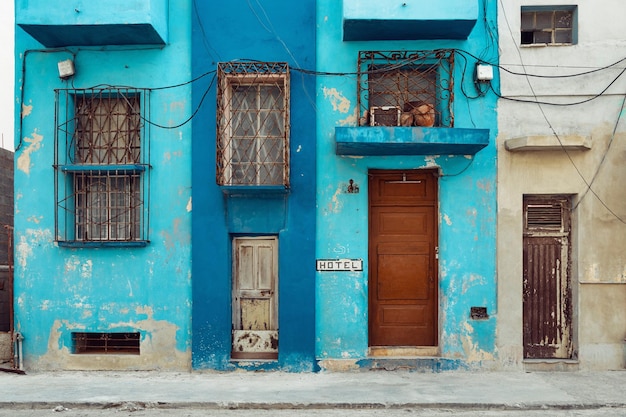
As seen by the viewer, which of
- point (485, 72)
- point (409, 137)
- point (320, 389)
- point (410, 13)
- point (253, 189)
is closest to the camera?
point (320, 389)

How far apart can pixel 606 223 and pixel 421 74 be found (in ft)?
11.6

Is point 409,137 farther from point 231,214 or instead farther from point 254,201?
point 231,214

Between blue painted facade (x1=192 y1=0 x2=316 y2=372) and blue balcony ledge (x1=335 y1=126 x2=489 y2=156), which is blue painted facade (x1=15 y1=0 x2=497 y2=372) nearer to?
blue painted facade (x1=192 y1=0 x2=316 y2=372)

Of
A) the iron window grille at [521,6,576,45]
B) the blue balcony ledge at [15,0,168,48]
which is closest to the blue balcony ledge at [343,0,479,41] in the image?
the iron window grille at [521,6,576,45]

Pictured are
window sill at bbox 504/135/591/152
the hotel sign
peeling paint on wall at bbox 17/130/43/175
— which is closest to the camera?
window sill at bbox 504/135/591/152

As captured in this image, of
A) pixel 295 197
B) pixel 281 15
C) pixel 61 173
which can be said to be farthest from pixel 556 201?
pixel 61 173

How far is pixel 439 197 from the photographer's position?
350 inches

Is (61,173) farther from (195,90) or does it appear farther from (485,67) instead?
(485,67)

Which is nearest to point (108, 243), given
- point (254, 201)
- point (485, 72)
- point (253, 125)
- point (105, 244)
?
point (105, 244)

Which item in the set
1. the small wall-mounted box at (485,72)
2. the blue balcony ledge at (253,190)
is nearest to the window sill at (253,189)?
the blue balcony ledge at (253,190)

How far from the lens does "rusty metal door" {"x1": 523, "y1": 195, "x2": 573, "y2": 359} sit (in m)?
8.93

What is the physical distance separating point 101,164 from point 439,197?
5129 mm

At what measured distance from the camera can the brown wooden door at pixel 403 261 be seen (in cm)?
898

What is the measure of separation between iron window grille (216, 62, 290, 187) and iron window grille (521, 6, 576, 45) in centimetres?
382
